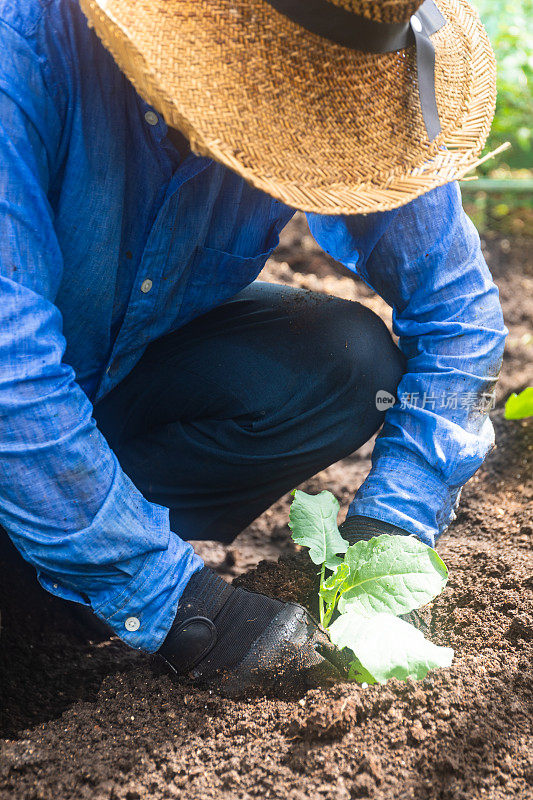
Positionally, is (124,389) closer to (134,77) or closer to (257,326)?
(257,326)

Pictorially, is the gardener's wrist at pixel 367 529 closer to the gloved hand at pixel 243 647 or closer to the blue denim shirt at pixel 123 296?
the blue denim shirt at pixel 123 296

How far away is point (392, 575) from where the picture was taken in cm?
118

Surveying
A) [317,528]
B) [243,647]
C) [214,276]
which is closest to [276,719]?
[243,647]

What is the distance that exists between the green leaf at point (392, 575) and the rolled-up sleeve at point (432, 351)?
17cm

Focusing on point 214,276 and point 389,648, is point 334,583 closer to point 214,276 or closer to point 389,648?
point 389,648

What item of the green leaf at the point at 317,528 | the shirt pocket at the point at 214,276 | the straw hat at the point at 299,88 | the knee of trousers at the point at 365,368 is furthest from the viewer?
the knee of trousers at the point at 365,368

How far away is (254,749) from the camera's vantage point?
42.7 inches

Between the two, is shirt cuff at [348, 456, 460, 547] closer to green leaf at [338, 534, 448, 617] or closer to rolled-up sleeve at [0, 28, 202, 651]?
green leaf at [338, 534, 448, 617]

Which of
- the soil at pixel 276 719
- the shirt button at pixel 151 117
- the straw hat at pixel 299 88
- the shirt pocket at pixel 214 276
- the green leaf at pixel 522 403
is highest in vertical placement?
the straw hat at pixel 299 88

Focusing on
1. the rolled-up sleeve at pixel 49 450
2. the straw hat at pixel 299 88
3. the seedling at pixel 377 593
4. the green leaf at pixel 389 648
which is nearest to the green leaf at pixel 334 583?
the seedling at pixel 377 593

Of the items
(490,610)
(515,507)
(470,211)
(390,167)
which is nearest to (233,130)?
(390,167)

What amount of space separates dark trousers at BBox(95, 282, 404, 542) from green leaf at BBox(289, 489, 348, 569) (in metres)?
0.30

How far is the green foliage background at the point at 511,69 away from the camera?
3359 millimetres

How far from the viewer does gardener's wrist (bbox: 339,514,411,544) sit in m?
1.36
